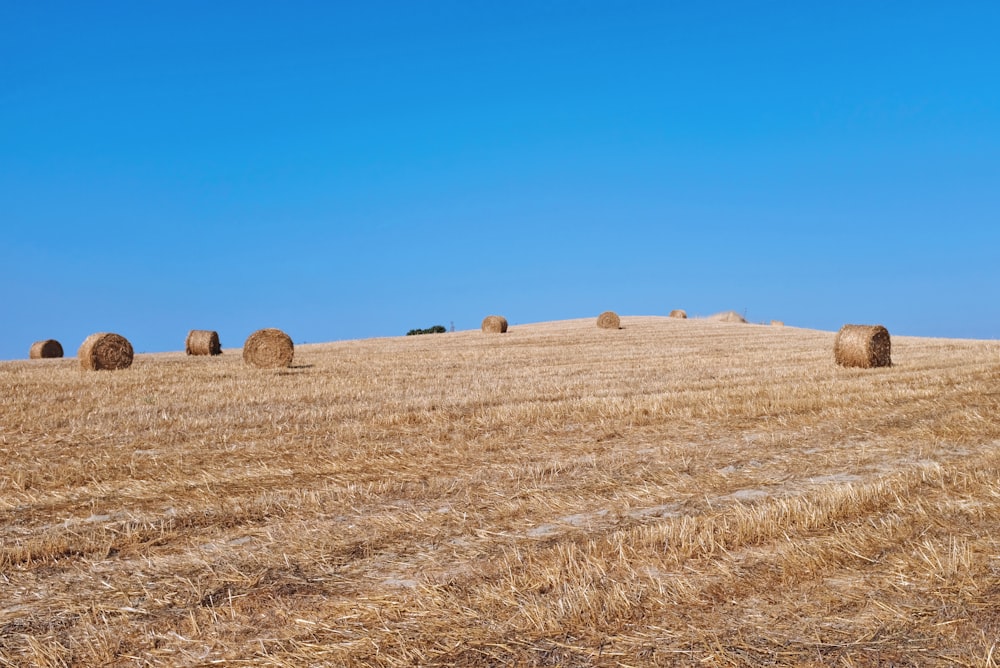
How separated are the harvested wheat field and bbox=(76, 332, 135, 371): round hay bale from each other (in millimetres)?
8844

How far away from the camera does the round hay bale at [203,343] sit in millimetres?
29984

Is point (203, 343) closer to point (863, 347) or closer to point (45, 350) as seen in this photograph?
point (45, 350)

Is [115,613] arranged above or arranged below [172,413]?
below

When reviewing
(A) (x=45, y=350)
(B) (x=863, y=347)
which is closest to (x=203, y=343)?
(A) (x=45, y=350)

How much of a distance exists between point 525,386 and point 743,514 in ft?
31.0

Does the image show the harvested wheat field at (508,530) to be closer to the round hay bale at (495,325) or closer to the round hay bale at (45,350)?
the round hay bale at (45,350)

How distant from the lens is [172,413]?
12.3 meters

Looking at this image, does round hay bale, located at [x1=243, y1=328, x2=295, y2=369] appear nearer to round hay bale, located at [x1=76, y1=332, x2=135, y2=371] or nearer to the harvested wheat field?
round hay bale, located at [x1=76, y1=332, x2=135, y2=371]

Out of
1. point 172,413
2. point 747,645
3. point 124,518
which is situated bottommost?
point 747,645

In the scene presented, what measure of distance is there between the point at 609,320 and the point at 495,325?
581 cm

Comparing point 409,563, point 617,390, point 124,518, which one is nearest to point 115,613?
point 409,563

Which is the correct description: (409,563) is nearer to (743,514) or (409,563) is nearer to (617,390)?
(743,514)

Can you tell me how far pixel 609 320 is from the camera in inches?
1607

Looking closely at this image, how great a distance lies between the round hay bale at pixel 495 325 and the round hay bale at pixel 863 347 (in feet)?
71.8
